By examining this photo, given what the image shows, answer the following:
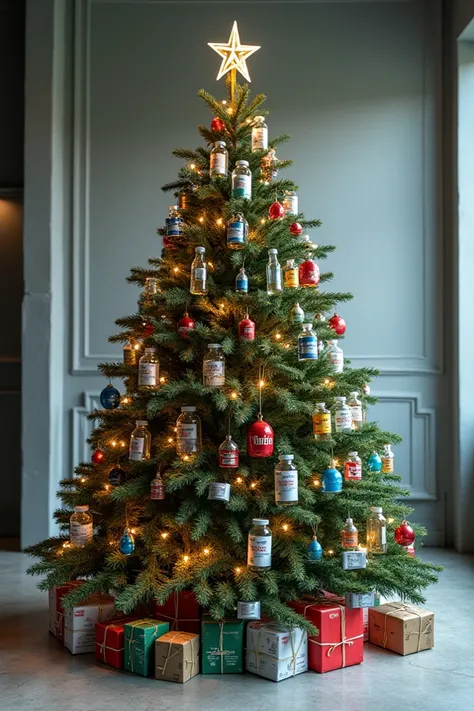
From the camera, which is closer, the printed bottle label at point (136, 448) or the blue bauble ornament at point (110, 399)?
the printed bottle label at point (136, 448)

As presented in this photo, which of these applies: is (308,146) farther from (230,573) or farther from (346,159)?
(230,573)

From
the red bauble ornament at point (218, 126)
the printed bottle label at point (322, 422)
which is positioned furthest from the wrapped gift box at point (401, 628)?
the red bauble ornament at point (218, 126)

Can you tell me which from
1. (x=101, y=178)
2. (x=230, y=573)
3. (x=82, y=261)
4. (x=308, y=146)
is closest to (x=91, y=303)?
(x=82, y=261)

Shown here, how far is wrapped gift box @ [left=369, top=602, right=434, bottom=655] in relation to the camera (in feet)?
9.35

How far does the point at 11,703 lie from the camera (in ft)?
7.92

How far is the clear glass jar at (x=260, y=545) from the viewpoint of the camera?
2592mm

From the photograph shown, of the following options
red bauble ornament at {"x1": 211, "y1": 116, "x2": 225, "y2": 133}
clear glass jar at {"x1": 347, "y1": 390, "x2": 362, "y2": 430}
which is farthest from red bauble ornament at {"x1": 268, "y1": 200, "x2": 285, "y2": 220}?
clear glass jar at {"x1": 347, "y1": 390, "x2": 362, "y2": 430}

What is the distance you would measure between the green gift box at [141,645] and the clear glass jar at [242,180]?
1.56 metres

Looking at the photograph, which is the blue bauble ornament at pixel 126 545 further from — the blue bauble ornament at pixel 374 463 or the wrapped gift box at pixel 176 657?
the blue bauble ornament at pixel 374 463

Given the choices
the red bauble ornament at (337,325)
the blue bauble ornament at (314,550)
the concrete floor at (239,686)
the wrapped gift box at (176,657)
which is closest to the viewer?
the concrete floor at (239,686)

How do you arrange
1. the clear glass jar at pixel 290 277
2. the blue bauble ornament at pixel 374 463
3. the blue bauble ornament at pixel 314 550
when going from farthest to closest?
1. the blue bauble ornament at pixel 374 463
2. the clear glass jar at pixel 290 277
3. the blue bauble ornament at pixel 314 550

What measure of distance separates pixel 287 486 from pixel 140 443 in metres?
0.57

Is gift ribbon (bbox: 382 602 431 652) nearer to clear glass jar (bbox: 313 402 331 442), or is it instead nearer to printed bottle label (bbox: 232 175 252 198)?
clear glass jar (bbox: 313 402 331 442)

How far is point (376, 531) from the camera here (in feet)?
9.21
